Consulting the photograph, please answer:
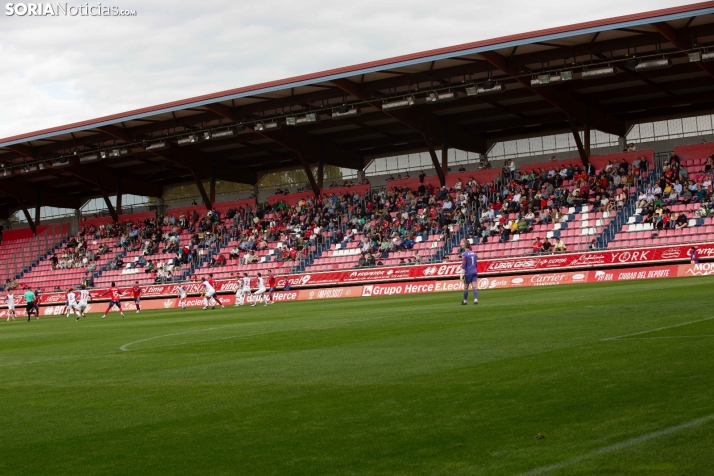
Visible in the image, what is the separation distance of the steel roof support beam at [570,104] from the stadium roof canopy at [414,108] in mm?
90

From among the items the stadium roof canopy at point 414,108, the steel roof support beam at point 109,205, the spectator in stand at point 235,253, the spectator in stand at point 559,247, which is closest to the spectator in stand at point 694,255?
the spectator in stand at point 559,247

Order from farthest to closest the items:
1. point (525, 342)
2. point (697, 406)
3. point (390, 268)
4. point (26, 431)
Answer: point (390, 268) → point (525, 342) → point (26, 431) → point (697, 406)

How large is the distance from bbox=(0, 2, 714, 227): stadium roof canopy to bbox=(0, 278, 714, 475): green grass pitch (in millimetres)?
23724

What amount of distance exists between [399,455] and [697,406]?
8.67 feet

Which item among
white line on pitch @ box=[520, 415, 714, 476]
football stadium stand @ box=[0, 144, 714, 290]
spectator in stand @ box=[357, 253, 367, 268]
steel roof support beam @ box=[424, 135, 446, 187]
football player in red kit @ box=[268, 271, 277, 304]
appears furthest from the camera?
steel roof support beam @ box=[424, 135, 446, 187]

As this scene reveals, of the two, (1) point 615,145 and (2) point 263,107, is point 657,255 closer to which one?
(1) point 615,145

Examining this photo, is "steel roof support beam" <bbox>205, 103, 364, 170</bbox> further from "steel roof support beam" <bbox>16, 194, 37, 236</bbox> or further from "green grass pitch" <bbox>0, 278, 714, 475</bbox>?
"green grass pitch" <bbox>0, 278, 714, 475</bbox>

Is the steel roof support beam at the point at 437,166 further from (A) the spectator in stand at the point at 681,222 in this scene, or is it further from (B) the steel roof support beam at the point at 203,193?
(B) the steel roof support beam at the point at 203,193

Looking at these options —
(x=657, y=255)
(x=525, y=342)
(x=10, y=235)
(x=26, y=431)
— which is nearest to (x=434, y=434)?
(x=26, y=431)

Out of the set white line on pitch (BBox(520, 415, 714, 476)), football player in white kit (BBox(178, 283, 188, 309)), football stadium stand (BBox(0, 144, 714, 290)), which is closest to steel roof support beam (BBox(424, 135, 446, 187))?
football stadium stand (BBox(0, 144, 714, 290))

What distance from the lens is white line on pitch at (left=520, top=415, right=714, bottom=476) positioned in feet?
19.0

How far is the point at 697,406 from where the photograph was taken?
23.8ft

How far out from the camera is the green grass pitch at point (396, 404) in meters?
6.45

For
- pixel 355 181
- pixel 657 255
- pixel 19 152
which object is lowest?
pixel 657 255
